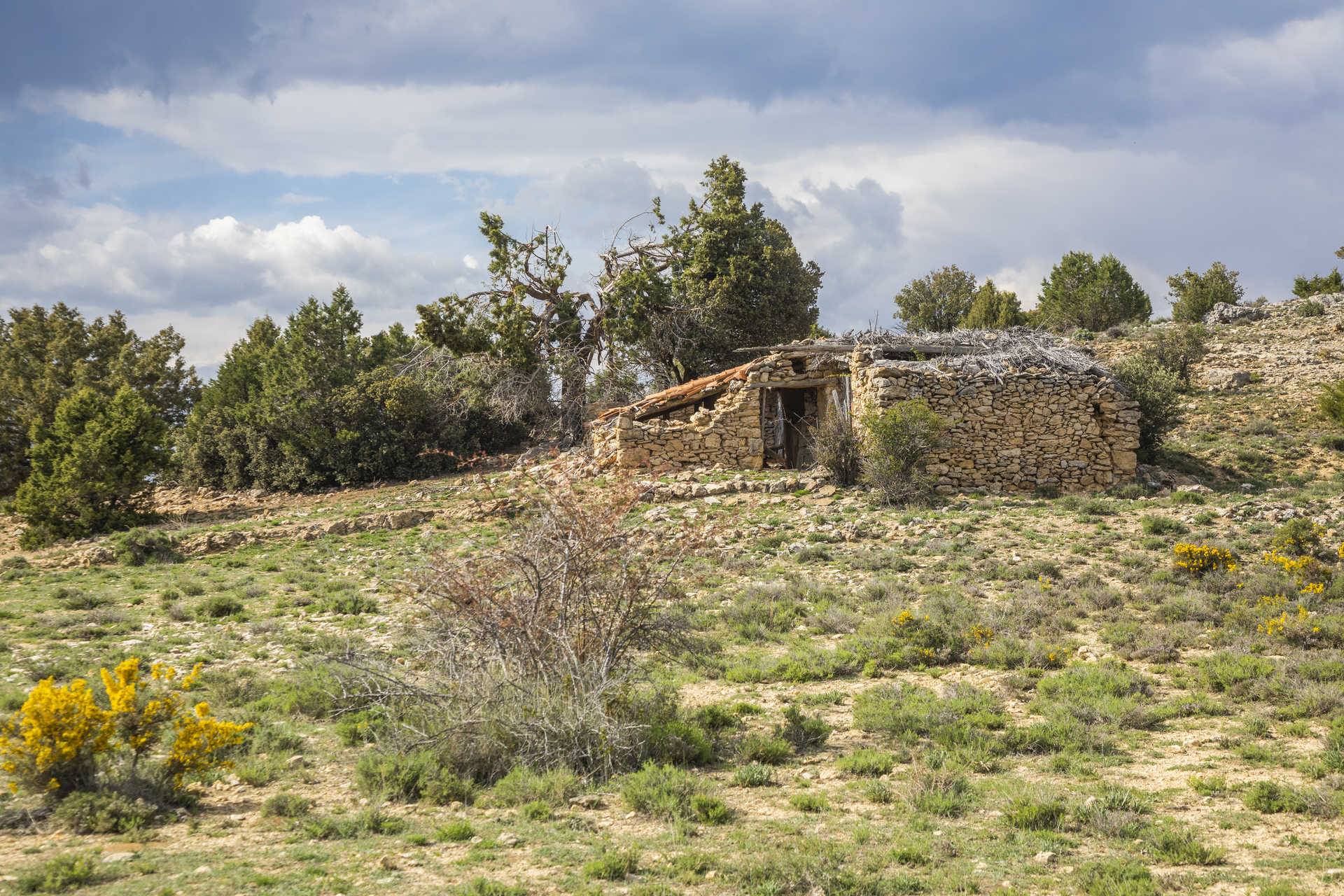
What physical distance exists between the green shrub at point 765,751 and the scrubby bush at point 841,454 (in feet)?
34.4

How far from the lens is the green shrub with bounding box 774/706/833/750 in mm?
6938

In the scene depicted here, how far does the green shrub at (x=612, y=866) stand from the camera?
4.58 metres

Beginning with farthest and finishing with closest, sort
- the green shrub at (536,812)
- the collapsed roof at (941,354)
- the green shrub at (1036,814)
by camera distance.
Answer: the collapsed roof at (941,354), the green shrub at (536,812), the green shrub at (1036,814)

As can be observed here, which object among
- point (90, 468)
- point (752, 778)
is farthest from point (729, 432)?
point (90, 468)

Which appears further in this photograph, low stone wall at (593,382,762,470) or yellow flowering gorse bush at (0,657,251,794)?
low stone wall at (593,382,762,470)

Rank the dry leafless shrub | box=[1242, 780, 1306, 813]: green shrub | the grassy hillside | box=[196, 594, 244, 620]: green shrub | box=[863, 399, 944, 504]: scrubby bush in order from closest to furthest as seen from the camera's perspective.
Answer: the grassy hillside, box=[1242, 780, 1306, 813]: green shrub, the dry leafless shrub, box=[196, 594, 244, 620]: green shrub, box=[863, 399, 944, 504]: scrubby bush

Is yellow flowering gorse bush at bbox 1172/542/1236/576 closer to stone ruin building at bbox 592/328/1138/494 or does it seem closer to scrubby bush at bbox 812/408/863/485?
stone ruin building at bbox 592/328/1138/494

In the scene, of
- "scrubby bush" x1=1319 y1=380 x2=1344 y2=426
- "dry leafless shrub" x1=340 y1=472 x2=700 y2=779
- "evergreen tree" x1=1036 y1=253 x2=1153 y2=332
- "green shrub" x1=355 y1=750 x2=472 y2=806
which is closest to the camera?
"green shrub" x1=355 y1=750 x2=472 y2=806

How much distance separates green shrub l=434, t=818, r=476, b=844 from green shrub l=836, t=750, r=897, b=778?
2.81 metres

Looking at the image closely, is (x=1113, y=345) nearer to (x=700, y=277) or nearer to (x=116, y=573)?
(x=700, y=277)

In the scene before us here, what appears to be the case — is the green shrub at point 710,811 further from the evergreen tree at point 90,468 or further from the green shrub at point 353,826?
the evergreen tree at point 90,468

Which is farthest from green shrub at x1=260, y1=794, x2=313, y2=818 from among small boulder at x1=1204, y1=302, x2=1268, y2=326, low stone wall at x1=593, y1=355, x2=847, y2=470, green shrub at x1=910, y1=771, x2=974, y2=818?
Result: small boulder at x1=1204, y1=302, x2=1268, y2=326

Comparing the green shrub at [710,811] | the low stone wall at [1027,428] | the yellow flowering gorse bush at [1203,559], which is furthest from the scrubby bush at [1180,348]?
the green shrub at [710,811]

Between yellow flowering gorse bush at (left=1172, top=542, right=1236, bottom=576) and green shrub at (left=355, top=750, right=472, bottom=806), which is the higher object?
yellow flowering gorse bush at (left=1172, top=542, right=1236, bottom=576)
